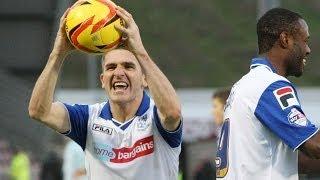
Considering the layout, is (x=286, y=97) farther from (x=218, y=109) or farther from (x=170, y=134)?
(x=218, y=109)

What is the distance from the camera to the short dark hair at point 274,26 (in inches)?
244

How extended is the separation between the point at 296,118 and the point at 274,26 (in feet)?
1.77

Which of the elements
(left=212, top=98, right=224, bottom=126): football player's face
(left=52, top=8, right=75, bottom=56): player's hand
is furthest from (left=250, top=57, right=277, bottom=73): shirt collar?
(left=212, top=98, right=224, bottom=126): football player's face

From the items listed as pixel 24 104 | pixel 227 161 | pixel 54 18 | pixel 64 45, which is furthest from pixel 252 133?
pixel 24 104

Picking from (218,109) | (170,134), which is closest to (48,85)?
(170,134)

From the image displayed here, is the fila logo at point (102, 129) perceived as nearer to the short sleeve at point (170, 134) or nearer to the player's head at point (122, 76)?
the player's head at point (122, 76)

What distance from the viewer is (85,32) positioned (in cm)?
633

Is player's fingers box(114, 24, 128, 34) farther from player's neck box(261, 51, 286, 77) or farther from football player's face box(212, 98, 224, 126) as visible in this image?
football player's face box(212, 98, 224, 126)

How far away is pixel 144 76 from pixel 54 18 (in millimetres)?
4330

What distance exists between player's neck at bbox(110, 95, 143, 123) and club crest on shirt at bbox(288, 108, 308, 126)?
1.04m

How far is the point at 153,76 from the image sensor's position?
631 cm

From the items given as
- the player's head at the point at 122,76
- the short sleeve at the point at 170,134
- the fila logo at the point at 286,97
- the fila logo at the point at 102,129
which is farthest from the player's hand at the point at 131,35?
the fila logo at the point at 286,97

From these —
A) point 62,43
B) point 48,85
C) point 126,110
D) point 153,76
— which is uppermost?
point 62,43

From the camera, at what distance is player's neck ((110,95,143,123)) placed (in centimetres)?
666
